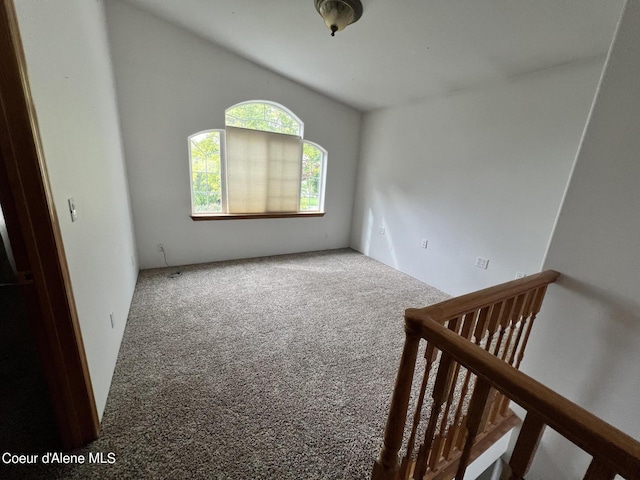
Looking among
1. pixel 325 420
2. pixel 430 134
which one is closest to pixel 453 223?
pixel 430 134

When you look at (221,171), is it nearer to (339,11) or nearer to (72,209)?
(339,11)

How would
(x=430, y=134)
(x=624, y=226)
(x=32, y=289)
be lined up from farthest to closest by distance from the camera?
1. (x=430, y=134)
2. (x=624, y=226)
3. (x=32, y=289)

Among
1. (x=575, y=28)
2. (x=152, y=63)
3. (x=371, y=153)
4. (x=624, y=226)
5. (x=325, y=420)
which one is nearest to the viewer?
(x=624, y=226)

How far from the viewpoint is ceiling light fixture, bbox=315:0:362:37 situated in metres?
1.85

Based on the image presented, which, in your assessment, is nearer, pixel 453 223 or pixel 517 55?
pixel 517 55

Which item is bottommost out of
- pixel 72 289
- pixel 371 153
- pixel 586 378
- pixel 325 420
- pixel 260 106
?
pixel 325 420

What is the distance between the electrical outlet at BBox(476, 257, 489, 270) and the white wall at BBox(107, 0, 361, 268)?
260 centimetres

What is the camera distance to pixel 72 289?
1129mm

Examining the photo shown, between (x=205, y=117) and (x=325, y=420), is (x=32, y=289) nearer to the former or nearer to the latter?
(x=325, y=420)

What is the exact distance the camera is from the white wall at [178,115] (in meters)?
2.79

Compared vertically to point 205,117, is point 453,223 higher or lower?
lower

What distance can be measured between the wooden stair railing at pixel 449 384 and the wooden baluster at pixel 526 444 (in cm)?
9

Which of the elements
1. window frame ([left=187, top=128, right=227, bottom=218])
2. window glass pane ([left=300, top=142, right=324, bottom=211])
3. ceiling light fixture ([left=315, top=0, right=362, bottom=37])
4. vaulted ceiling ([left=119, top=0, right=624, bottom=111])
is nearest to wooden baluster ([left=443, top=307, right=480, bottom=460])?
vaulted ceiling ([left=119, top=0, right=624, bottom=111])

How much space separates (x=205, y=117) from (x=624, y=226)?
374 centimetres
